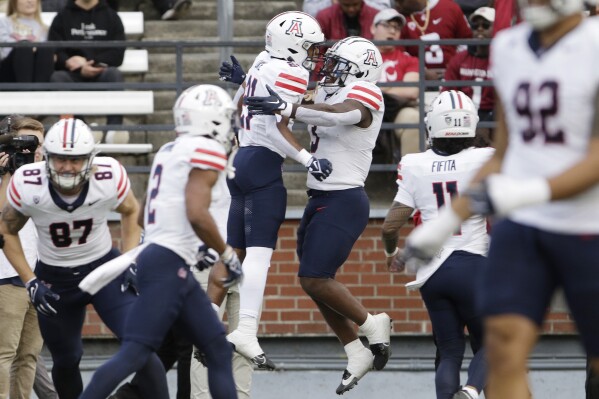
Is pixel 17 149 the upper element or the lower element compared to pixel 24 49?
lower

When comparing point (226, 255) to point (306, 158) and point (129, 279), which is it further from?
point (306, 158)

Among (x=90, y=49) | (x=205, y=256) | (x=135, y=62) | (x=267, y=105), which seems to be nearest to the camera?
(x=205, y=256)

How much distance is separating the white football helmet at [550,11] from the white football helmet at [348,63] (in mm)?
3476

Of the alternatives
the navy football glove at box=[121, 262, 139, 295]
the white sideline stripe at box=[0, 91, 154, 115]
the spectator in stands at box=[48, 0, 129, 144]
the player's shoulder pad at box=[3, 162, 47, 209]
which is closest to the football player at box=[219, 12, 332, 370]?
the navy football glove at box=[121, 262, 139, 295]

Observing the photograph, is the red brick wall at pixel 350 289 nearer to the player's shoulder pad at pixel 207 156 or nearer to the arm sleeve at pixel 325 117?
the arm sleeve at pixel 325 117

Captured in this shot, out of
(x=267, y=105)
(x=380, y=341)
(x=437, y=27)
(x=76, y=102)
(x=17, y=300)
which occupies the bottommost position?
(x=380, y=341)

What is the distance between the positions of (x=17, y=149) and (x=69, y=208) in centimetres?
115

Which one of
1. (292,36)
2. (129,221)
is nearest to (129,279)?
(129,221)

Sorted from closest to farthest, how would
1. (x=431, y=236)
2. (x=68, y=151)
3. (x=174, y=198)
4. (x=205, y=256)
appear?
(x=431, y=236), (x=174, y=198), (x=205, y=256), (x=68, y=151)

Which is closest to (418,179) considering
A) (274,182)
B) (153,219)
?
(274,182)

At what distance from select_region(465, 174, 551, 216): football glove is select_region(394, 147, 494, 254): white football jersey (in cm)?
279

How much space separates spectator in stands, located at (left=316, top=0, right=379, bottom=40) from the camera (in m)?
10.8

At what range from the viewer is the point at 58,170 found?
6.92m

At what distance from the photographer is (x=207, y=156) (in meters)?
6.30
